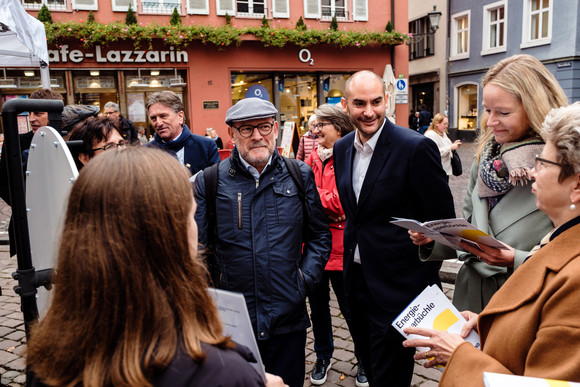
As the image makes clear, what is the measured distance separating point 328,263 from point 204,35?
11.8 m

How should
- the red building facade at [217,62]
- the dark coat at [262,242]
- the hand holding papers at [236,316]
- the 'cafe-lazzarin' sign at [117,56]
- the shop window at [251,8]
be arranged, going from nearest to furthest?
the hand holding papers at [236,316]
the dark coat at [262,242]
the 'cafe-lazzarin' sign at [117,56]
the red building facade at [217,62]
the shop window at [251,8]

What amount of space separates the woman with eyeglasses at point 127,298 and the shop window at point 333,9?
16.0 metres

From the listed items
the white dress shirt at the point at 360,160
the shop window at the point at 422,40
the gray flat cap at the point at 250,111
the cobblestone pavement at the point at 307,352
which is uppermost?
the shop window at the point at 422,40

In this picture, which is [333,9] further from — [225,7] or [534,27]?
[534,27]

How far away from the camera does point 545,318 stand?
4.18 feet

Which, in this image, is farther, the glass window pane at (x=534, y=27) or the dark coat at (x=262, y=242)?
the glass window pane at (x=534, y=27)

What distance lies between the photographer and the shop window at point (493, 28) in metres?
22.2

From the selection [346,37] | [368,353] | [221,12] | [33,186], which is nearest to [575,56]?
[346,37]

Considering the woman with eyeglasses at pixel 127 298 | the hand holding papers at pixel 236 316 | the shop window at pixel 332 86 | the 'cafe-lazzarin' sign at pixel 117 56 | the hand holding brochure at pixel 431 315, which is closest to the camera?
the woman with eyeglasses at pixel 127 298

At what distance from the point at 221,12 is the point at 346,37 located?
162 inches

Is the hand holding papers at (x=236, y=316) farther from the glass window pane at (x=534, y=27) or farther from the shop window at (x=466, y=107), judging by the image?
the shop window at (x=466, y=107)

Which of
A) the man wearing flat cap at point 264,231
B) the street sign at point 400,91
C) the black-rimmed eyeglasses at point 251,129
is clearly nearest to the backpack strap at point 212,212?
the man wearing flat cap at point 264,231

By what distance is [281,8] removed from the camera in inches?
603

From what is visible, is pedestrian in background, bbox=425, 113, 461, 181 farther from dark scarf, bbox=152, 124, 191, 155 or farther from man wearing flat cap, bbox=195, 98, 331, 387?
man wearing flat cap, bbox=195, 98, 331, 387
